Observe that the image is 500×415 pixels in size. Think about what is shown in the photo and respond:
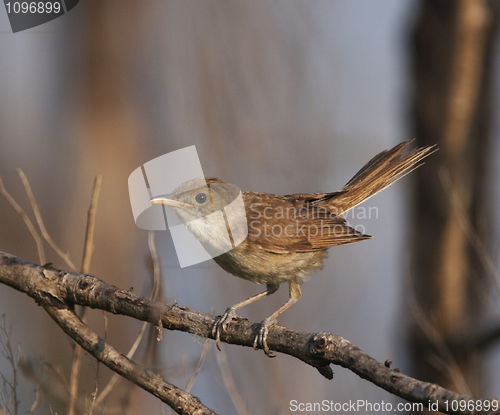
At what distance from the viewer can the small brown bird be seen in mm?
3877

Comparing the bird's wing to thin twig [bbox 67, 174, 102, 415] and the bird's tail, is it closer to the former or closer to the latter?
the bird's tail

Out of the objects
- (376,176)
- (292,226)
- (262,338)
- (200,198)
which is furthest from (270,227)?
(376,176)

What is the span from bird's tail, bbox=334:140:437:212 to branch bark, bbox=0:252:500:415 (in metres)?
2.09

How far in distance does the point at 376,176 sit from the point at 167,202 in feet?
7.70

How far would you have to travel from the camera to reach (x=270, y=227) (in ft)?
13.6

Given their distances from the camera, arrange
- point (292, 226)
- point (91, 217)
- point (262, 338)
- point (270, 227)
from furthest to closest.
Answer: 1. point (292, 226)
2. point (270, 227)
3. point (262, 338)
4. point (91, 217)

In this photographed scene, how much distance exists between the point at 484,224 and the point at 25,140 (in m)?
7.28

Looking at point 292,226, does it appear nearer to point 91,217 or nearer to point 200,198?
point 200,198

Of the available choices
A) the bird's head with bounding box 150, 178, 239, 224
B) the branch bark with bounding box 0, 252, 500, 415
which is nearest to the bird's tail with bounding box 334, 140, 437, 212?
the bird's head with bounding box 150, 178, 239, 224

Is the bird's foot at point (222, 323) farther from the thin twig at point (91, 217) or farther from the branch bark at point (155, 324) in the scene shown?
the thin twig at point (91, 217)

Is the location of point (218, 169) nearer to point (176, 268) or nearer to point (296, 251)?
point (176, 268)

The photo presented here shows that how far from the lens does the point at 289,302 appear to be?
4.15 meters

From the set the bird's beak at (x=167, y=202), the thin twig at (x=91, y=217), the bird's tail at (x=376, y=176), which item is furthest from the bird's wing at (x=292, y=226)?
the thin twig at (x=91, y=217)

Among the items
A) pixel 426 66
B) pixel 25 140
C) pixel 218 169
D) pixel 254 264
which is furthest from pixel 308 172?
pixel 25 140
